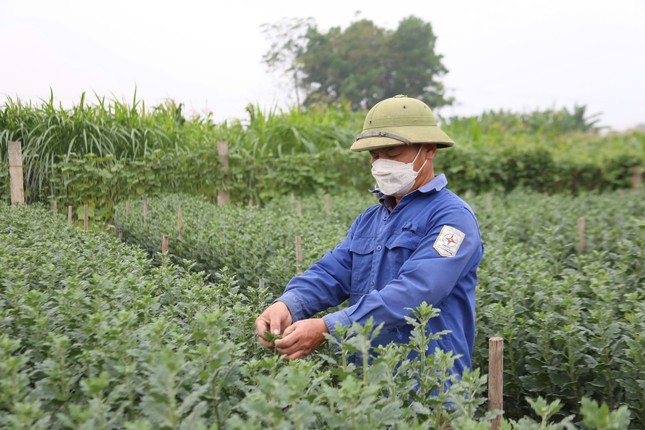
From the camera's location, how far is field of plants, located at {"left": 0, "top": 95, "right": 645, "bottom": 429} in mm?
1555

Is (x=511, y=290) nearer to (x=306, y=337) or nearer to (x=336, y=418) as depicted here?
(x=306, y=337)

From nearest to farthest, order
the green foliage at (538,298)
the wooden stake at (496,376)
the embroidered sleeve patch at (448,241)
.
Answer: the wooden stake at (496,376) → the embroidered sleeve patch at (448,241) → the green foliage at (538,298)

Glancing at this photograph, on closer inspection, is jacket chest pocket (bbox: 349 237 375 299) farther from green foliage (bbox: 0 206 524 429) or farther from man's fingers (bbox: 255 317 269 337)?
man's fingers (bbox: 255 317 269 337)

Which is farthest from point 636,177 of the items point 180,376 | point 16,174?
point 180,376

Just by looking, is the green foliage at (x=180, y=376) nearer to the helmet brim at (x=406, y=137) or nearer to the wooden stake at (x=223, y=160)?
the helmet brim at (x=406, y=137)

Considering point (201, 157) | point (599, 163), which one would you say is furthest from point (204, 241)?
Answer: point (599, 163)

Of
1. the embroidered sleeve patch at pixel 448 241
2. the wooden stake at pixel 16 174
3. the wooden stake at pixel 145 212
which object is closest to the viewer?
the embroidered sleeve patch at pixel 448 241

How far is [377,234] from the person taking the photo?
2.68 m

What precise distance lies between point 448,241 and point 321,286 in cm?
63

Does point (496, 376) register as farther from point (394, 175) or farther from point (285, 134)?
point (285, 134)

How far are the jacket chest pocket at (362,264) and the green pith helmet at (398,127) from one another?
0.42 metres

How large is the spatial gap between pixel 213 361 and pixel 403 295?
0.82m

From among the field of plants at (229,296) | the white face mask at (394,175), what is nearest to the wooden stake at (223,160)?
the field of plants at (229,296)

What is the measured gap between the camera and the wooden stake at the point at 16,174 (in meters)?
6.39
